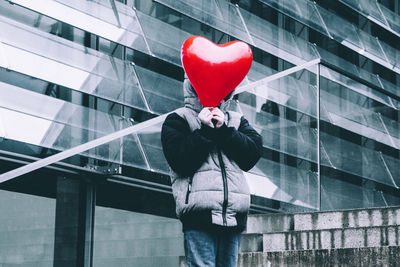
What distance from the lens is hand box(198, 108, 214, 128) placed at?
3635mm

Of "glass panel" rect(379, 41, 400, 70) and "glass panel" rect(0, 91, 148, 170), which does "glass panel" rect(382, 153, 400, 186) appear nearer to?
"glass panel" rect(0, 91, 148, 170)

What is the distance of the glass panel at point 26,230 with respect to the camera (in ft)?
21.5

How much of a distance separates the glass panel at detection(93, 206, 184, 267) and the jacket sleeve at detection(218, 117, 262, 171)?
3.65 m

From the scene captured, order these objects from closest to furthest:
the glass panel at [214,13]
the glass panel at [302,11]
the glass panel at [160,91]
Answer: the glass panel at [160,91], the glass panel at [214,13], the glass panel at [302,11]

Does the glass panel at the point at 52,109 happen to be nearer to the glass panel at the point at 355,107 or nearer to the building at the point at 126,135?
the building at the point at 126,135

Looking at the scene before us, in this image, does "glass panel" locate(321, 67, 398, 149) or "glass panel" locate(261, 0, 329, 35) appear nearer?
"glass panel" locate(321, 67, 398, 149)

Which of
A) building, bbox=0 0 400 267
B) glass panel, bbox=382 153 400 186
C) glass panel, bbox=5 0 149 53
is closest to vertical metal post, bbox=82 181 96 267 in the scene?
building, bbox=0 0 400 267

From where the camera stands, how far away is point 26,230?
22.1 ft

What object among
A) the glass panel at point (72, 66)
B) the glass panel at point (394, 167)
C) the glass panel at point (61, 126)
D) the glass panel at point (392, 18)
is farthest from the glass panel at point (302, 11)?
the glass panel at point (61, 126)

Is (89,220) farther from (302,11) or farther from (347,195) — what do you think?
(302,11)

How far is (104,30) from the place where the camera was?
7551 mm

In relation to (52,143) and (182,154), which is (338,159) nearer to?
(52,143)

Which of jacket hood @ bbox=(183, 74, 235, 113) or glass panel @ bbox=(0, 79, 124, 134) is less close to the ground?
glass panel @ bbox=(0, 79, 124, 134)

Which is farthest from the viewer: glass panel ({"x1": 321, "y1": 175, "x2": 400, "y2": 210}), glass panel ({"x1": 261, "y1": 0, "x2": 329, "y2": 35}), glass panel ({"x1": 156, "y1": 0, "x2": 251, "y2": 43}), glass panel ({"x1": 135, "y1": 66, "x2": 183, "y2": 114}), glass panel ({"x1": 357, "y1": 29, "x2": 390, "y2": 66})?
glass panel ({"x1": 357, "y1": 29, "x2": 390, "y2": 66})
